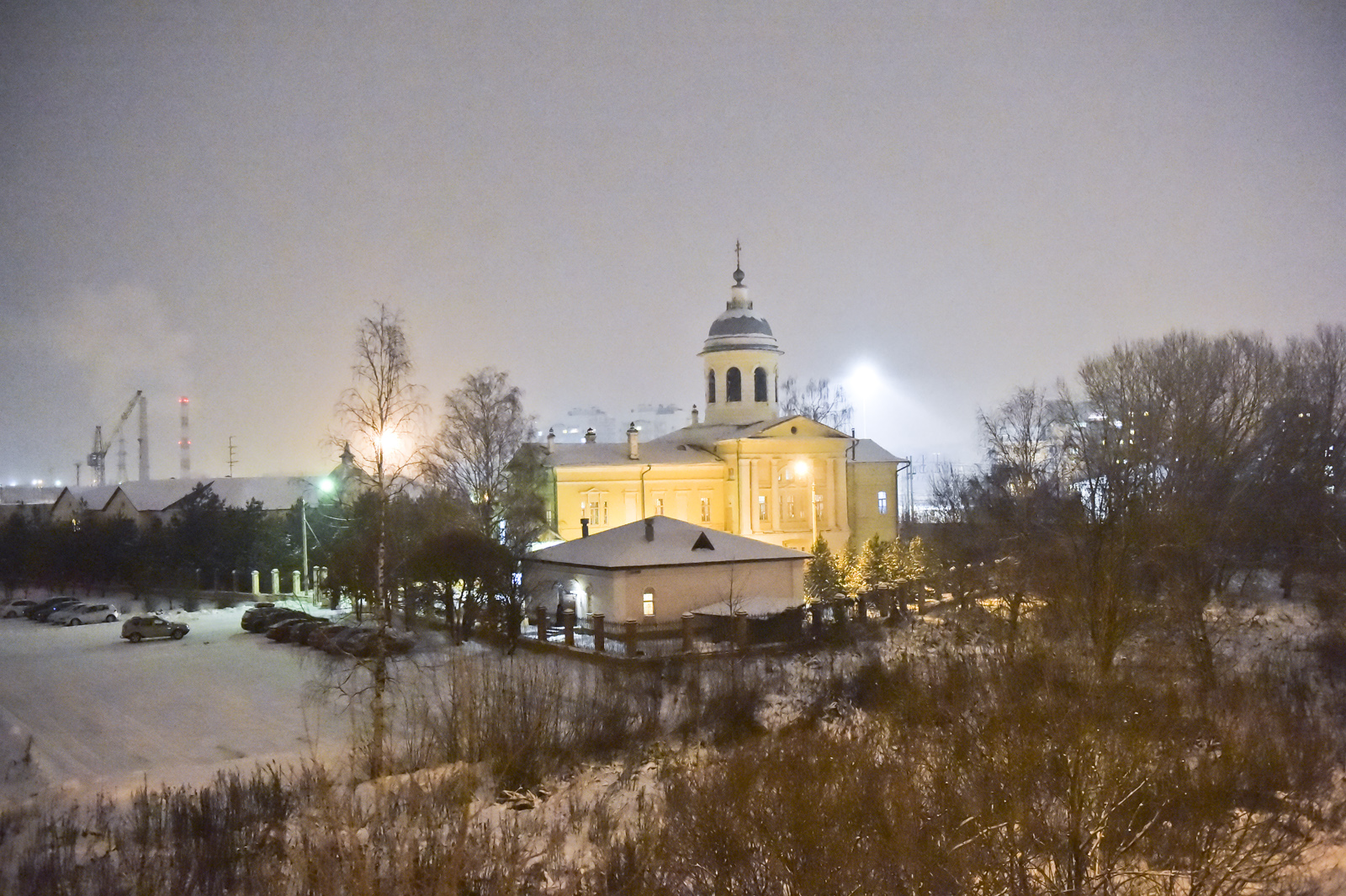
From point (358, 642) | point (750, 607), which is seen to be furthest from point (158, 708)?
point (750, 607)

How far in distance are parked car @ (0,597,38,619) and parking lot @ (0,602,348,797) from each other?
7563mm

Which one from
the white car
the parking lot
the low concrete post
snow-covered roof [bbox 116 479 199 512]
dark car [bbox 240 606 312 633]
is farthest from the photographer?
snow-covered roof [bbox 116 479 199 512]

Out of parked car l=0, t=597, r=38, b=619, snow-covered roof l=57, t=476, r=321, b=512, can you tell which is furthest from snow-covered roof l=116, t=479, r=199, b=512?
parked car l=0, t=597, r=38, b=619

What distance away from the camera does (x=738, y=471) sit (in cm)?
4422

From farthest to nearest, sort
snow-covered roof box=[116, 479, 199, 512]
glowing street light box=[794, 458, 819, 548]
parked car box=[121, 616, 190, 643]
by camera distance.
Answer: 1. snow-covered roof box=[116, 479, 199, 512]
2. glowing street light box=[794, 458, 819, 548]
3. parked car box=[121, 616, 190, 643]

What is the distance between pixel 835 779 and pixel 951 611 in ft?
62.6

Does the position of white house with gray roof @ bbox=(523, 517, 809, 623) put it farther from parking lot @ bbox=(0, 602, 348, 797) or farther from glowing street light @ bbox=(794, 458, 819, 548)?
glowing street light @ bbox=(794, 458, 819, 548)

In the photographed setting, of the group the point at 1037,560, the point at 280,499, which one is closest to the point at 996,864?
the point at 1037,560

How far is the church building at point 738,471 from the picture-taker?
4297 centimetres

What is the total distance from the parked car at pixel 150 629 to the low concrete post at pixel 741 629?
14.7 meters

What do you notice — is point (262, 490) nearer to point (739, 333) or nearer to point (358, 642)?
point (739, 333)

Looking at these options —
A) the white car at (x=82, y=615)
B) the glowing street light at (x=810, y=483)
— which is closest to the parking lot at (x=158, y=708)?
the white car at (x=82, y=615)

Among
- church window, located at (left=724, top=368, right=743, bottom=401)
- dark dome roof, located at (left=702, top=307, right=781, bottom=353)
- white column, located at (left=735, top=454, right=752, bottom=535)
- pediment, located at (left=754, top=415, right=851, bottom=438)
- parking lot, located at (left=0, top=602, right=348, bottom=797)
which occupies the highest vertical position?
dark dome roof, located at (left=702, top=307, right=781, bottom=353)

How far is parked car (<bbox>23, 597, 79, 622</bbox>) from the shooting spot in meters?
34.1
